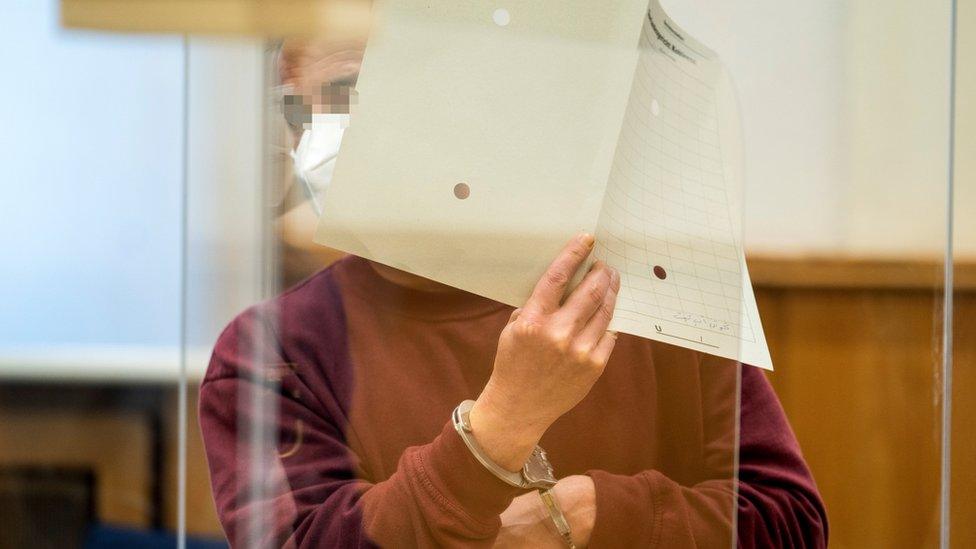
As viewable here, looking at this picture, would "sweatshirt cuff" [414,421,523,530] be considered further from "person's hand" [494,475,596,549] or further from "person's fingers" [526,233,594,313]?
"person's fingers" [526,233,594,313]

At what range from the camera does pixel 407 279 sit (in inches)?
31.2

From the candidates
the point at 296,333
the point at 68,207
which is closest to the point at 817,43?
the point at 296,333

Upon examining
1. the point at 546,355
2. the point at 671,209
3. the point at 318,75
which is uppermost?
the point at 318,75

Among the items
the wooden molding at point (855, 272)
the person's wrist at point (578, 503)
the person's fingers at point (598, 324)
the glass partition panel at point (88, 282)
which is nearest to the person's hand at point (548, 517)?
the person's wrist at point (578, 503)

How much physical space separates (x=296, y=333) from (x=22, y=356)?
33 centimetres

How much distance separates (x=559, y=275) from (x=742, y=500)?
28 centimetres

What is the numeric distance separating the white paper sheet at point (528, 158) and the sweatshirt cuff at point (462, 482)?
0.44ft

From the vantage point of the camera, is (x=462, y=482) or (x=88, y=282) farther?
(x=88, y=282)

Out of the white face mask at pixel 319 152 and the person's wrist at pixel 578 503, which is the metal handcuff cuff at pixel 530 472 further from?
the white face mask at pixel 319 152

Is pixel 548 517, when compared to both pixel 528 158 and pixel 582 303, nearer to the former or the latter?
pixel 582 303

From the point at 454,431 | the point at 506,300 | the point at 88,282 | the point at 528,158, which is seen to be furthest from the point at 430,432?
the point at 88,282

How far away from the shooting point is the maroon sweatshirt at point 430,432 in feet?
2.57

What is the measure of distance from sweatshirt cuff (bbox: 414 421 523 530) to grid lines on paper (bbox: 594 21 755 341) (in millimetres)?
176

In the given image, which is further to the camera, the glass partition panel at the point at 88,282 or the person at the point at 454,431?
the glass partition panel at the point at 88,282
